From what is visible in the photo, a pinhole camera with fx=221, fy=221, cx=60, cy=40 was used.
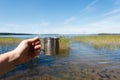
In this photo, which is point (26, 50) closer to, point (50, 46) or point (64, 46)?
point (50, 46)

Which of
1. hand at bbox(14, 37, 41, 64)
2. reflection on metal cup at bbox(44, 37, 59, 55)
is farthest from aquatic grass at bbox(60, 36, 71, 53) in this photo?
hand at bbox(14, 37, 41, 64)

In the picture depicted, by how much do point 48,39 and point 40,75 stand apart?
929cm

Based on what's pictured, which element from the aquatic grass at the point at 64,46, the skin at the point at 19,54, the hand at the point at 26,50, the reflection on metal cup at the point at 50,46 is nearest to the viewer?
the skin at the point at 19,54

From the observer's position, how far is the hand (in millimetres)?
2283

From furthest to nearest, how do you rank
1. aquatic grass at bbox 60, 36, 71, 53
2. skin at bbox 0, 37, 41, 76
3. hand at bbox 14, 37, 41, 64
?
aquatic grass at bbox 60, 36, 71, 53
hand at bbox 14, 37, 41, 64
skin at bbox 0, 37, 41, 76

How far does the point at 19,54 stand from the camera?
2281 mm

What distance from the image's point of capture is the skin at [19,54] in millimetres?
2068

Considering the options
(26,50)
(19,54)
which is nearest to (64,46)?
(26,50)

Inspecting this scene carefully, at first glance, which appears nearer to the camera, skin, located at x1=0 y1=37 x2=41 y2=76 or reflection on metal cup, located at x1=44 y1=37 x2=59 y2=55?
skin, located at x1=0 y1=37 x2=41 y2=76

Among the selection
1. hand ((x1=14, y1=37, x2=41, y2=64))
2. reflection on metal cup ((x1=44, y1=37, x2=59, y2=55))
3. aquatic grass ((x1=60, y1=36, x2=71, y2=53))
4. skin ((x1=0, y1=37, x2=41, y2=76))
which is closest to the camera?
skin ((x1=0, y1=37, x2=41, y2=76))

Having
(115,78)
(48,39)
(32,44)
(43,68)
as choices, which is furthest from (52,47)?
(43,68)

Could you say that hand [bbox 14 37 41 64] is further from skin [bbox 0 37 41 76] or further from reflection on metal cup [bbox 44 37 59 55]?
reflection on metal cup [bbox 44 37 59 55]

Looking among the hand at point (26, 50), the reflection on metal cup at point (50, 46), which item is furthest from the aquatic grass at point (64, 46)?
the hand at point (26, 50)

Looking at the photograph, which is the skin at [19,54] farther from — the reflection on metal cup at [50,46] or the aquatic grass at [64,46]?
the aquatic grass at [64,46]
